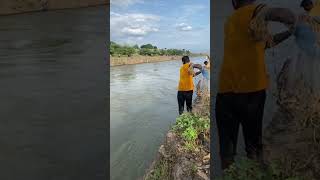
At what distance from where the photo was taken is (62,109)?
20.7 feet

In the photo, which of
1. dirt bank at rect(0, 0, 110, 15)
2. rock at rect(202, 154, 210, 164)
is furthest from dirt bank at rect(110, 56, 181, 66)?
dirt bank at rect(0, 0, 110, 15)

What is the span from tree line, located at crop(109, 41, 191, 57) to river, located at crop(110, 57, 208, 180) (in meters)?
0.10

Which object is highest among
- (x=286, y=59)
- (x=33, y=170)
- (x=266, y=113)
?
(x=286, y=59)

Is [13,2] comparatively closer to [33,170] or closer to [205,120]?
[33,170]

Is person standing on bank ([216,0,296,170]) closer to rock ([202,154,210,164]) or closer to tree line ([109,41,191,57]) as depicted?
rock ([202,154,210,164])

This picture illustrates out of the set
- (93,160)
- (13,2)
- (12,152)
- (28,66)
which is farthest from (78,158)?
(13,2)

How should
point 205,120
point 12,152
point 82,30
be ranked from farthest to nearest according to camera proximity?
point 82,30 < point 12,152 < point 205,120

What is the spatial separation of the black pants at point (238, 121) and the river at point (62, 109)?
1.29 meters

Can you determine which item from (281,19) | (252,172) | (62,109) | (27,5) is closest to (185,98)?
(252,172)

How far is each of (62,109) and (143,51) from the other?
1.88 m

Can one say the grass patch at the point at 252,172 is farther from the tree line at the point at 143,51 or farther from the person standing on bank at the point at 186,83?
the tree line at the point at 143,51

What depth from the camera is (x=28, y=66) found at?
28.6 feet

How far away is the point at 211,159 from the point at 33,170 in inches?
87.0

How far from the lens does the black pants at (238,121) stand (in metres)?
4.01
